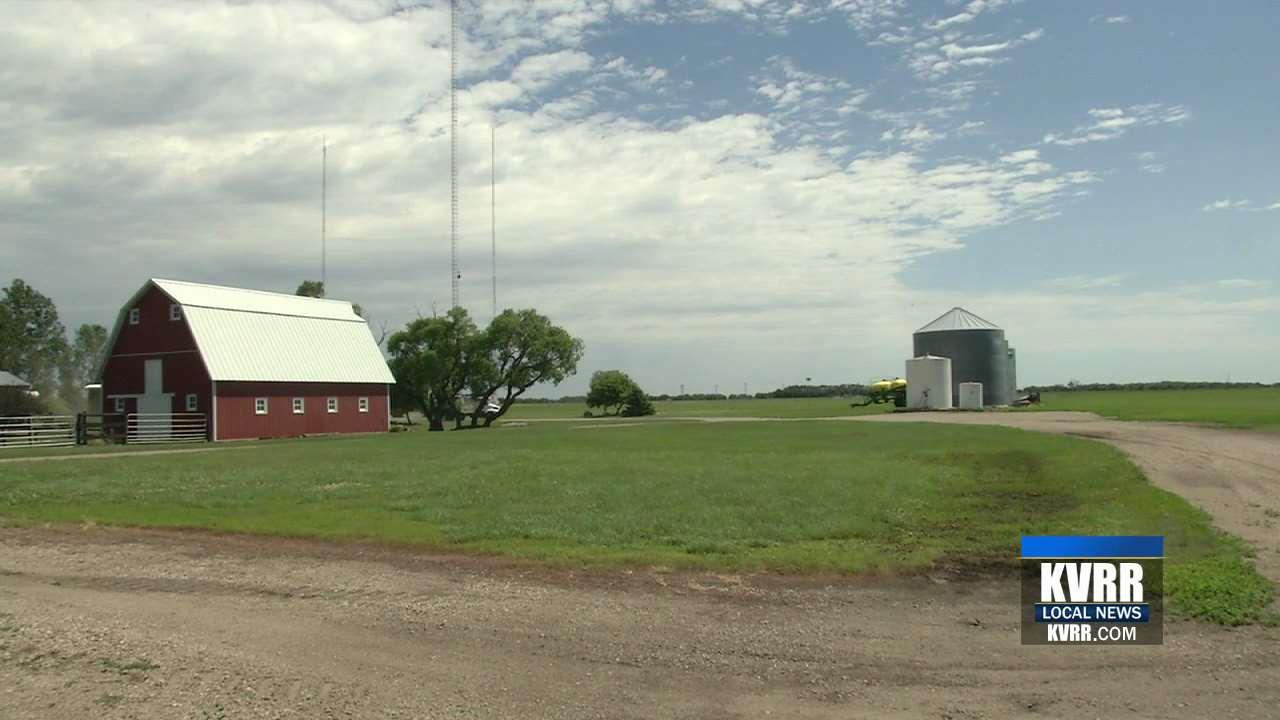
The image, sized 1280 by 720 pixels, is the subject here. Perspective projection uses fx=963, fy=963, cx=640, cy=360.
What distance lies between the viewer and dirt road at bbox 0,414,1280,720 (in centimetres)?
766

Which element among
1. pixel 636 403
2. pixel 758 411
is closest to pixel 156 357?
pixel 636 403

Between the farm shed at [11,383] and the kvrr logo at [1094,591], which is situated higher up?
the farm shed at [11,383]

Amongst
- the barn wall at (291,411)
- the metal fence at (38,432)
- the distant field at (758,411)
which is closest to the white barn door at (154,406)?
the barn wall at (291,411)

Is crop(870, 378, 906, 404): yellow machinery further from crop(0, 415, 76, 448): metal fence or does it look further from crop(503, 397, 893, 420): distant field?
crop(0, 415, 76, 448): metal fence

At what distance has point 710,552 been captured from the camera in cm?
1387

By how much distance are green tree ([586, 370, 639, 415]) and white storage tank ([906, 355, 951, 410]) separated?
3324 centimetres

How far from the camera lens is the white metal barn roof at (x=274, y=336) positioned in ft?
182

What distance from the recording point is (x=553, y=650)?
9.09 meters

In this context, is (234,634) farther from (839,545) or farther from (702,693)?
(839,545)

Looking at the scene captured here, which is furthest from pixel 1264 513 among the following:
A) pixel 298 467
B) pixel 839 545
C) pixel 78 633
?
pixel 298 467

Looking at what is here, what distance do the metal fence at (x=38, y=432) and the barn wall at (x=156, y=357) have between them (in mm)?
5544

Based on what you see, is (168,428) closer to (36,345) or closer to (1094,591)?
(1094,591)

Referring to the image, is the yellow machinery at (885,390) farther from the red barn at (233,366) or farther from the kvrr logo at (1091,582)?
the kvrr logo at (1091,582)

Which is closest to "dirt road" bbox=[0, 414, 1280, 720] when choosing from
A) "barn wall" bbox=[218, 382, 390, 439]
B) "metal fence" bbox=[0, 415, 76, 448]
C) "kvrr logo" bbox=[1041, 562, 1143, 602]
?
"kvrr logo" bbox=[1041, 562, 1143, 602]
